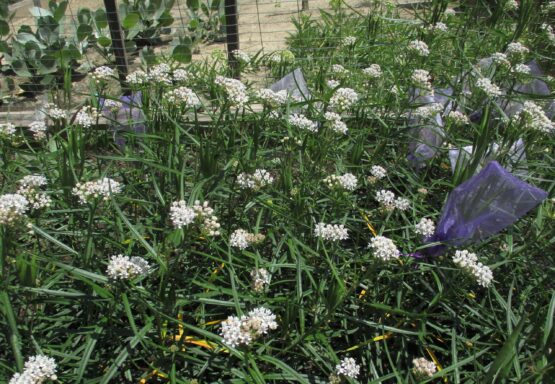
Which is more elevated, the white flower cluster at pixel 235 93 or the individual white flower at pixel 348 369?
the white flower cluster at pixel 235 93

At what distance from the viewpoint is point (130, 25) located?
4.21m

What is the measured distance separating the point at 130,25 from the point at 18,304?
3.24 metres

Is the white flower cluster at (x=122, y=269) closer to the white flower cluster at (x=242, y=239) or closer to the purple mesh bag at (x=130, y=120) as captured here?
the white flower cluster at (x=242, y=239)

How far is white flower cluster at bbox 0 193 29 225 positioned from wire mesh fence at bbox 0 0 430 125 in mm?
2043

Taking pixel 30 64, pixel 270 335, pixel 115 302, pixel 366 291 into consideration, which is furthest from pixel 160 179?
pixel 30 64

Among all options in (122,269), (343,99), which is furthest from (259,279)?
(343,99)

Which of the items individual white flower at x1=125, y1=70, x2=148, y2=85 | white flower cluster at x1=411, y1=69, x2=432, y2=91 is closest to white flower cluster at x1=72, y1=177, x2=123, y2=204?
individual white flower at x1=125, y1=70, x2=148, y2=85

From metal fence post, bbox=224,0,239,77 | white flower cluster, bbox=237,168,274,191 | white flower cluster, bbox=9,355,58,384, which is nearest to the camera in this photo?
white flower cluster, bbox=9,355,58,384

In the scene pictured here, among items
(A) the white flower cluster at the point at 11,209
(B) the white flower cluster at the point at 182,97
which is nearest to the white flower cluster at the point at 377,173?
(B) the white flower cluster at the point at 182,97

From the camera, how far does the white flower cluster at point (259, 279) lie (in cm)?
154

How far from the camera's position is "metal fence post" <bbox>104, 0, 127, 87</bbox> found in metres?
3.70

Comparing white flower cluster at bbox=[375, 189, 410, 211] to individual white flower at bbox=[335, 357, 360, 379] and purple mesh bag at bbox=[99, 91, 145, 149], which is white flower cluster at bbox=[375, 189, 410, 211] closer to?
individual white flower at bbox=[335, 357, 360, 379]

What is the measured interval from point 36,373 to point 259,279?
0.68m

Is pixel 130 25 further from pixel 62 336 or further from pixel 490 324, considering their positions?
pixel 490 324
